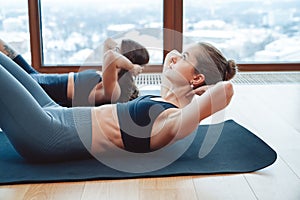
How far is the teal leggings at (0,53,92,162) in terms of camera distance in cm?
166

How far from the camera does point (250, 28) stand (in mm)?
3600

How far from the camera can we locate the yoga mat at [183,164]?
1.64 metres

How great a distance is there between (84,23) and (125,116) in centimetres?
197

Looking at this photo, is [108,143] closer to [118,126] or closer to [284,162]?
[118,126]

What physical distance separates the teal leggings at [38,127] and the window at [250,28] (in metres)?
1.97

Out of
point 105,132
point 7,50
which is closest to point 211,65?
point 105,132

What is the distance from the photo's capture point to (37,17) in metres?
3.46

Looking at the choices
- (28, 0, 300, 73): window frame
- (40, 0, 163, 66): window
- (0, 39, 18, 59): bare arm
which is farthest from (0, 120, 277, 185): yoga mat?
(40, 0, 163, 66): window

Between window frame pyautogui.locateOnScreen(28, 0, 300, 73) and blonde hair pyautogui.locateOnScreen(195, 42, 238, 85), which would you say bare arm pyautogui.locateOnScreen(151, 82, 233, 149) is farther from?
window frame pyautogui.locateOnScreen(28, 0, 300, 73)

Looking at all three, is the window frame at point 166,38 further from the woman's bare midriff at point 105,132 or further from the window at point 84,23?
the woman's bare midriff at point 105,132

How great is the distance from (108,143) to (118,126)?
0.27 feet

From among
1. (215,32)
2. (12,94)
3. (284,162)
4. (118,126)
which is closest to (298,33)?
(215,32)

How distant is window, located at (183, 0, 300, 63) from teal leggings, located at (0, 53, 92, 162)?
1973 mm

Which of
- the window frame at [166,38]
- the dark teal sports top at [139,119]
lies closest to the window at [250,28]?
the window frame at [166,38]
